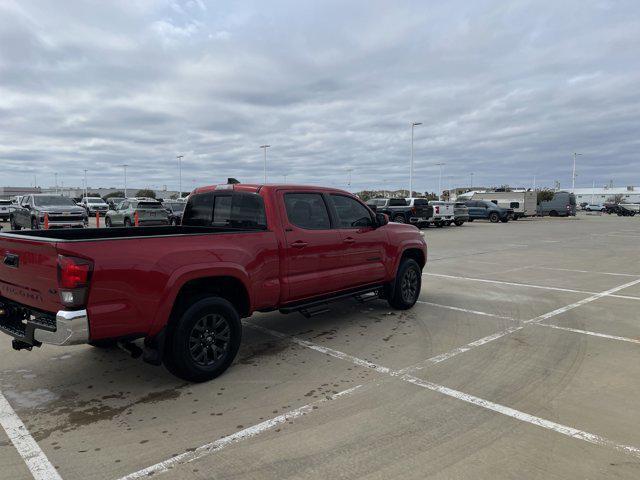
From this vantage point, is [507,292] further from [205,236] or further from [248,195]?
[205,236]

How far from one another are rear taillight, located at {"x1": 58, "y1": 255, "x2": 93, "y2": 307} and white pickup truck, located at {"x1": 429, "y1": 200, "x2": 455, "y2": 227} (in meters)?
26.6

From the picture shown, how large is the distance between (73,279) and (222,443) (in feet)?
5.49

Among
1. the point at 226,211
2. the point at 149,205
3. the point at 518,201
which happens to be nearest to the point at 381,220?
the point at 226,211

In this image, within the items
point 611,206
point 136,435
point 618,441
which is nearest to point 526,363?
point 618,441

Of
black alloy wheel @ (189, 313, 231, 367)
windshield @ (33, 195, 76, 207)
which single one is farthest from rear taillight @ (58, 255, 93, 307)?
windshield @ (33, 195, 76, 207)

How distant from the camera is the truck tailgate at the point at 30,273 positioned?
382cm

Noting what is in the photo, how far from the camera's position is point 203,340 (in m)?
4.56

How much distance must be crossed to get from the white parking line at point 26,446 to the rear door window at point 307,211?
10.4 ft

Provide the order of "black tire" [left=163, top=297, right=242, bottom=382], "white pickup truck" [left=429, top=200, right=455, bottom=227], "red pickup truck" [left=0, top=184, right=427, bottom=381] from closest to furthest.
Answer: "red pickup truck" [left=0, top=184, right=427, bottom=381] < "black tire" [left=163, top=297, right=242, bottom=382] < "white pickup truck" [left=429, top=200, right=455, bottom=227]

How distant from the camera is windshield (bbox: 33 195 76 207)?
2123 centimetres

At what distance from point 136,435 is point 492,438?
2630 mm

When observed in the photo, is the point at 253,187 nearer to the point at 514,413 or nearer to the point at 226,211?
the point at 226,211

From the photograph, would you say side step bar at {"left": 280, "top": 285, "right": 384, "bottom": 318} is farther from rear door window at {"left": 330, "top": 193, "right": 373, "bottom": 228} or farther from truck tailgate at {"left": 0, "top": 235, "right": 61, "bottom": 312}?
truck tailgate at {"left": 0, "top": 235, "right": 61, "bottom": 312}

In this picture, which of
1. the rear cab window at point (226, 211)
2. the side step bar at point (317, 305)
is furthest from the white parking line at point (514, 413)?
the rear cab window at point (226, 211)
